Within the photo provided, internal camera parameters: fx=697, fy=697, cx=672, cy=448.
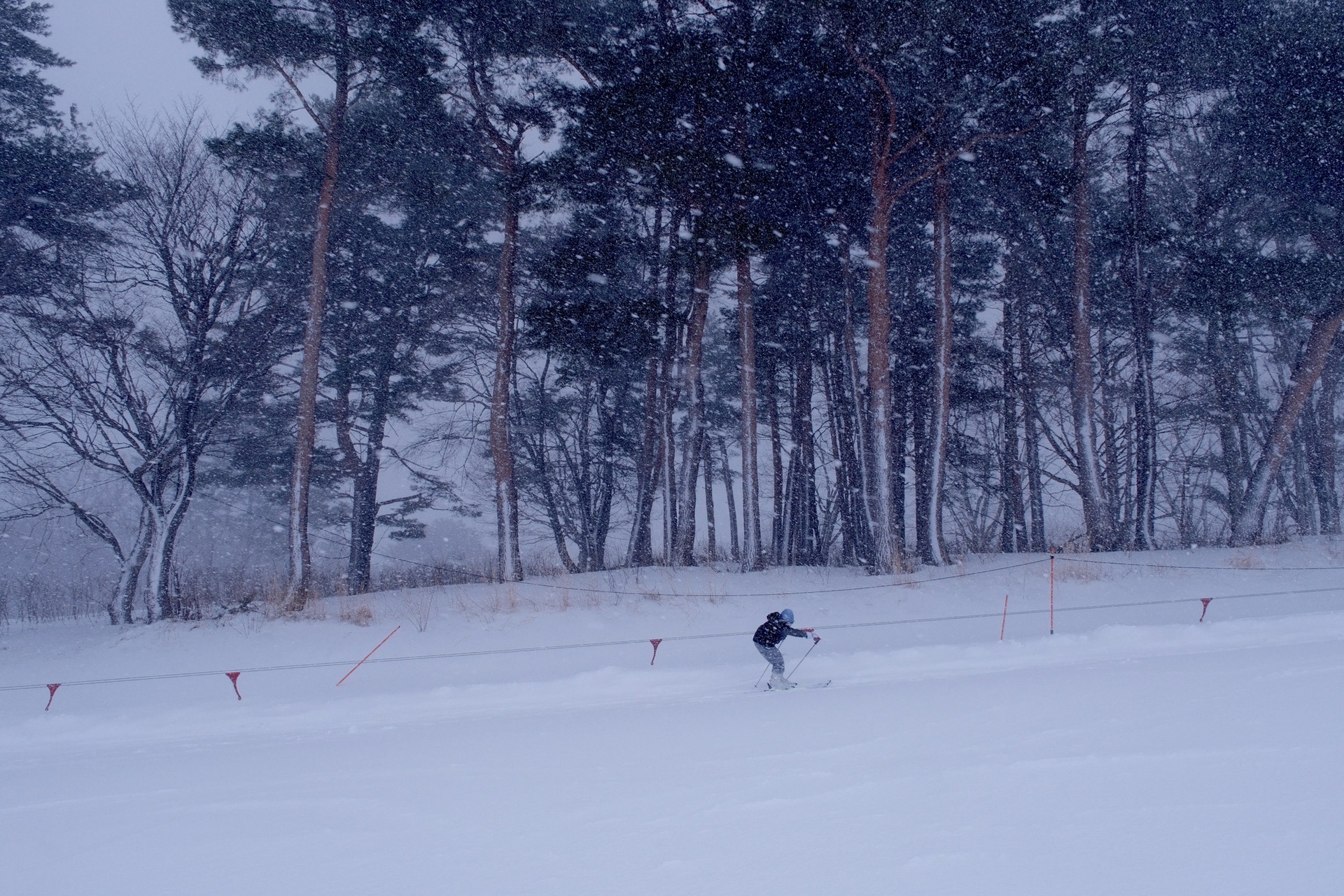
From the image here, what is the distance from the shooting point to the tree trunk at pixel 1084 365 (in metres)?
15.6

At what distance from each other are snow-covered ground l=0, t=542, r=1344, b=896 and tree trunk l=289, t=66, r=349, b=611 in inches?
102

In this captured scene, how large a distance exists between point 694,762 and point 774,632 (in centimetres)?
265

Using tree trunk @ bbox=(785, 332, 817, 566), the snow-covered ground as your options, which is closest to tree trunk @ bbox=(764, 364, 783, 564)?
tree trunk @ bbox=(785, 332, 817, 566)

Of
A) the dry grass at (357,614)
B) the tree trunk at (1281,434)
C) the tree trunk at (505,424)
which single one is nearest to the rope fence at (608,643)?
the dry grass at (357,614)

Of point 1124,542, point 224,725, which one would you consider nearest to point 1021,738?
point 224,725

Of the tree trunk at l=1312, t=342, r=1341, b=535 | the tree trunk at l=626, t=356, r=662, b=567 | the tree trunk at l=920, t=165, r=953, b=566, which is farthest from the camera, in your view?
the tree trunk at l=1312, t=342, r=1341, b=535

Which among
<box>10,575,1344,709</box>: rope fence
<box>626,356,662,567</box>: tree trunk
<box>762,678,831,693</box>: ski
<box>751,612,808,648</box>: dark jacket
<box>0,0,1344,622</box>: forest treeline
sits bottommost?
<box>762,678,831,693</box>: ski

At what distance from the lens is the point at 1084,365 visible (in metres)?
15.8

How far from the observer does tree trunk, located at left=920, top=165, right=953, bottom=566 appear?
14.3 metres

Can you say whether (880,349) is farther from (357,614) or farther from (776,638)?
(357,614)

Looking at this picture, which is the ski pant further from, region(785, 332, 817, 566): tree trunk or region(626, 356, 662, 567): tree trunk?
region(785, 332, 817, 566): tree trunk

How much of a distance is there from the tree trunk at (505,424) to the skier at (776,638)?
7.08 meters

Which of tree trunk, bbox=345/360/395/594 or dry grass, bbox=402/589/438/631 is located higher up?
tree trunk, bbox=345/360/395/594

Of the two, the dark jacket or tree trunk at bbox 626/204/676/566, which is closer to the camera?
the dark jacket
